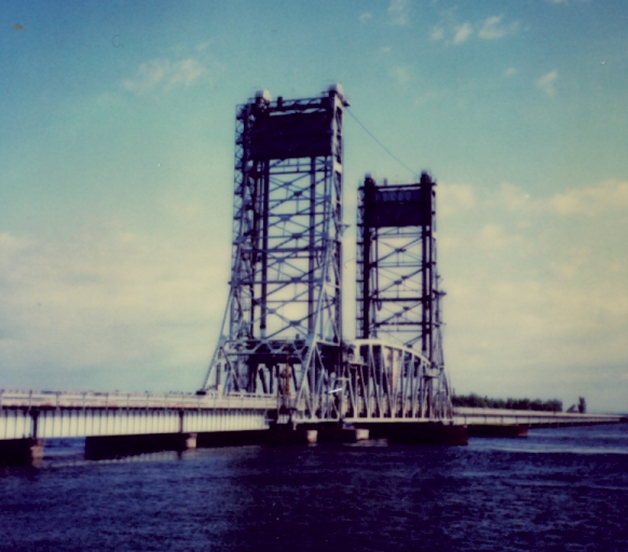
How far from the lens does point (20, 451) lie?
169ft

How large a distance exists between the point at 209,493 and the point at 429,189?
71.7 meters

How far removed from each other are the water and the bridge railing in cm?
372

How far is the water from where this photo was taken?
29859mm

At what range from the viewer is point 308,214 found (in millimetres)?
87688

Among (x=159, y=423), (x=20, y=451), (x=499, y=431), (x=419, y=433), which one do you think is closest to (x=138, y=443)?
(x=159, y=423)

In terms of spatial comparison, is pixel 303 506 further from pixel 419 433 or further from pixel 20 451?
pixel 419 433

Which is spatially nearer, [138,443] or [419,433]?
[138,443]

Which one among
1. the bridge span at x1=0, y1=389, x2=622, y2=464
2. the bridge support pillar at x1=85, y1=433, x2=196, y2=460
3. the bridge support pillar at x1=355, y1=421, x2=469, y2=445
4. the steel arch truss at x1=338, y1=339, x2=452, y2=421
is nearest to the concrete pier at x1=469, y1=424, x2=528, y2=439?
the steel arch truss at x1=338, y1=339, x2=452, y2=421

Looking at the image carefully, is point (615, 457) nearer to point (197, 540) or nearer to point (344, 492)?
point (344, 492)

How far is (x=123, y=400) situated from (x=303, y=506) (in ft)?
76.6

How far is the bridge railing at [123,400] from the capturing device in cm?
4944

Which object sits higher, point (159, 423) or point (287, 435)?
point (159, 423)

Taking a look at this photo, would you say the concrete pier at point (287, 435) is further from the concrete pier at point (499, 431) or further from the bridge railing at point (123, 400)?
the concrete pier at point (499, 431)

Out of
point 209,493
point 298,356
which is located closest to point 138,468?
point 209,493
